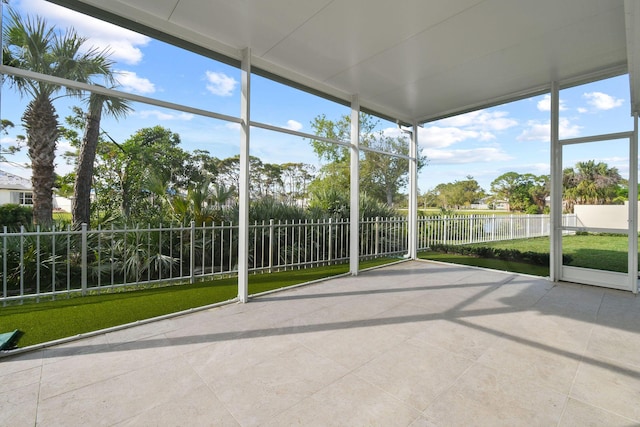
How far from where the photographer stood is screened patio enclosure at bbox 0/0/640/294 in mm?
2645

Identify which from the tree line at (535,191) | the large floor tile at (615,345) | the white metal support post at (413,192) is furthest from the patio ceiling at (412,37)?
the large floor tile at (615,345)

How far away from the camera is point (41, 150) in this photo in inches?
236

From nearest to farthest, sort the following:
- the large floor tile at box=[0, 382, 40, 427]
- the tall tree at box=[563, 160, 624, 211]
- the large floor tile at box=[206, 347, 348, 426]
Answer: the large floor tile at box=[0, 382, 40, 427]
the large floor tile at box=[206, 347, 348, 426]
the tall tree at box=[563, 160, 624, 211]

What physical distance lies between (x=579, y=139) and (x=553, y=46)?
1.74 meters

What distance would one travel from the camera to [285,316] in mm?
2990

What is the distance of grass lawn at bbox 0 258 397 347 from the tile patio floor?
0.98ft

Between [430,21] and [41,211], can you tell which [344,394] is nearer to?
[430,21]

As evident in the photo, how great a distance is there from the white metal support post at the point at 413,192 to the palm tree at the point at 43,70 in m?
6.95

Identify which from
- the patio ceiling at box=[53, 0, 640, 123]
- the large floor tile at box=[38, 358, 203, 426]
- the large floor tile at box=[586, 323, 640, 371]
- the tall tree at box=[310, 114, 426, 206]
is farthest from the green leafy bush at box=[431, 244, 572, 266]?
the large floor tile at box=[38, 358, 203, 426]

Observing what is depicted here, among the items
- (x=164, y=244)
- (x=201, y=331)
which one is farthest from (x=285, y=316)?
(x=164, y=244)

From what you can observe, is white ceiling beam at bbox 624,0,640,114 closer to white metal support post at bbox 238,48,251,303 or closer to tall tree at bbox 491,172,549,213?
tall tree at bbox 491,172,549,213

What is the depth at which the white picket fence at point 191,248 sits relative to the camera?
13.2ft

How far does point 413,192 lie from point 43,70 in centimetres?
827

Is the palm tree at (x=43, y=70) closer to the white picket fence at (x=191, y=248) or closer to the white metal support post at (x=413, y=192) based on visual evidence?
the white picket fence at (x=191, y=248)
